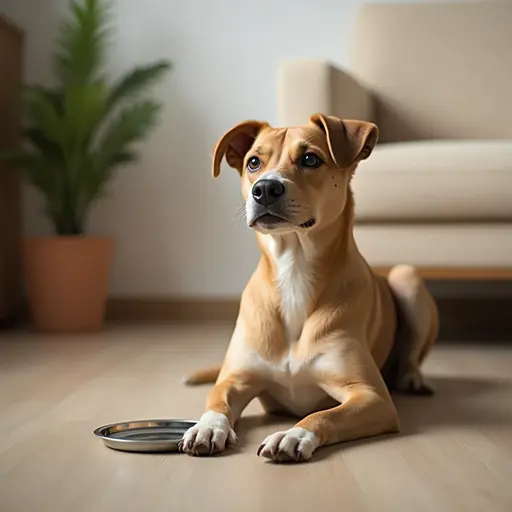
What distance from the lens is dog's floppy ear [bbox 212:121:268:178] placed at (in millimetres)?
1812

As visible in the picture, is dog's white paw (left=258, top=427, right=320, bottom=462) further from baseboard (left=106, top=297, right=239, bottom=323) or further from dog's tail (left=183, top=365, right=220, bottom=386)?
baseboard (left=106, top=297, right=239, bottom=323)

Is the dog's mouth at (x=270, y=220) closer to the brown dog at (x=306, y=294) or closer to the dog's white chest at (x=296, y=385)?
the brown dog at (x=306, y=294)

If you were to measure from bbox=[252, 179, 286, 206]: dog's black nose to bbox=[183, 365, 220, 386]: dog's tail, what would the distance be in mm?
698

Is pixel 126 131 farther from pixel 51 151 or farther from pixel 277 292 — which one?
pixel 277 292

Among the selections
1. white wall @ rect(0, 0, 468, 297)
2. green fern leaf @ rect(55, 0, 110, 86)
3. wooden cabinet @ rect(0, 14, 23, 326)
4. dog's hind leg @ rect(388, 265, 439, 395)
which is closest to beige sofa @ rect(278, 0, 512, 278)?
white wall @ rect(0, 0, 468, 297)

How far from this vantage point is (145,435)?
153 cm

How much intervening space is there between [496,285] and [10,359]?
198 cm

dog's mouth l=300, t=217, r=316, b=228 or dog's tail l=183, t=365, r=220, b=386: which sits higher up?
dog's mouth l=300, t=217, r=316, b=228

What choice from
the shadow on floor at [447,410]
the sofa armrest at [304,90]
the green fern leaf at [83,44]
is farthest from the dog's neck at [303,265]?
the green fern leaf at [83,44]

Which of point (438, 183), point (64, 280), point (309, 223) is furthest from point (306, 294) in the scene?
point (64, 280)

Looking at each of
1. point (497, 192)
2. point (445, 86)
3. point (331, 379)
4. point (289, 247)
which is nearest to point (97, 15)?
point (445, 86)

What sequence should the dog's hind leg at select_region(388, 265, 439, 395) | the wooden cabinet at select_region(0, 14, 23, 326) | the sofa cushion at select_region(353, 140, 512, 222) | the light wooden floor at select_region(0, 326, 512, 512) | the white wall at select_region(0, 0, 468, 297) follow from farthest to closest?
the white wall at select_region(0, 0, 468, 297) → the wooden cabinet at select_region(0, 14, 23, 326) → the sofa cushion at select_region(353, 140, 512, 222) → the dog's hind leg at select_region(388, 265, 439, 395) → the light wooden floor at select_region(0, 326, 512, 512)

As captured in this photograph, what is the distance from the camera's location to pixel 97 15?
10.7ft

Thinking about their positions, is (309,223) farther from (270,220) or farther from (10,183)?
(10,183)
